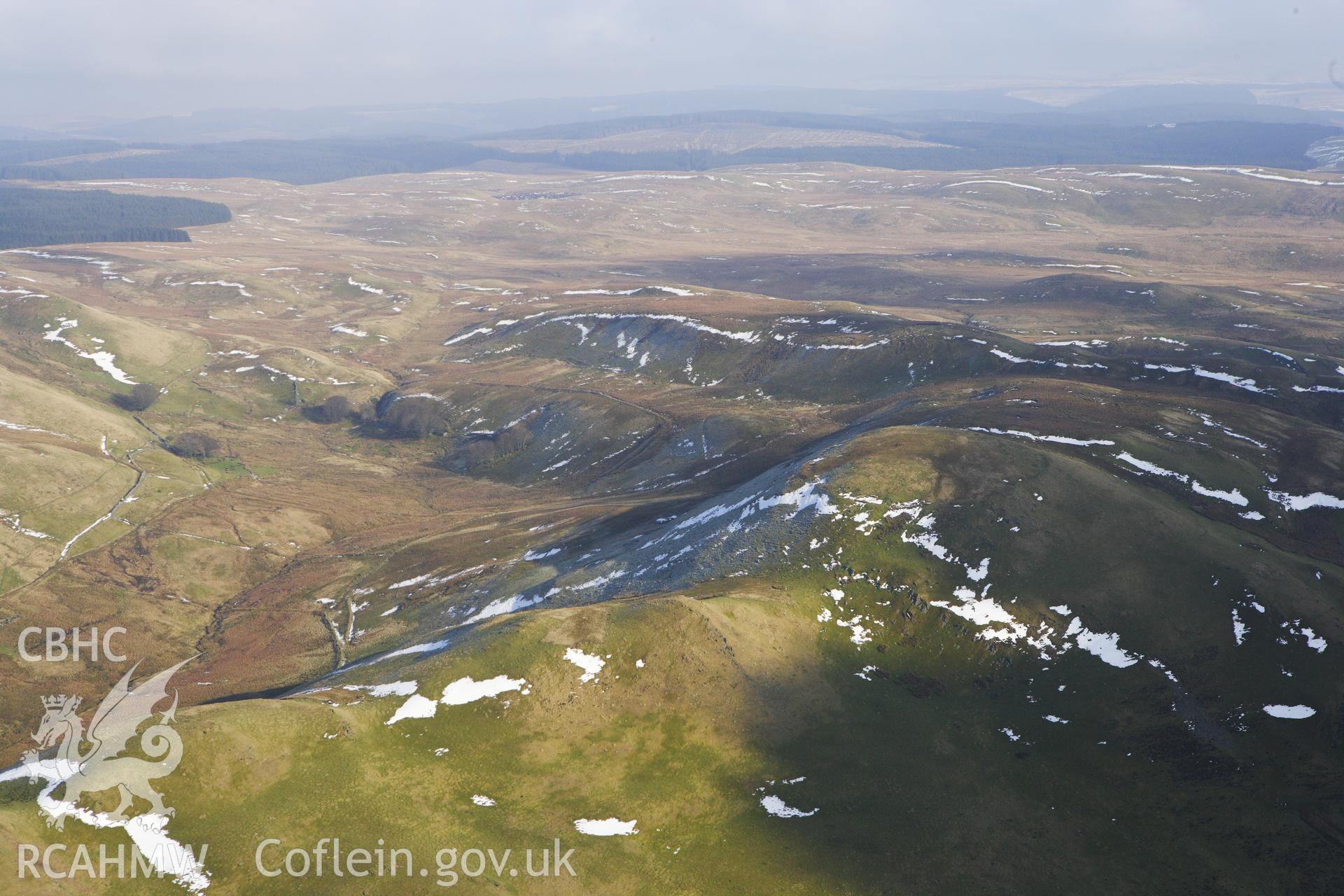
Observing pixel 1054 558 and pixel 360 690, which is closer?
pixel 360 690

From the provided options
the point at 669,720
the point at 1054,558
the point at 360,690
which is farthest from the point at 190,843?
the point at 1054,558

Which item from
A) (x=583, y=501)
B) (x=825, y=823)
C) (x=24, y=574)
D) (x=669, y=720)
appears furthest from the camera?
(x=583, y=501)

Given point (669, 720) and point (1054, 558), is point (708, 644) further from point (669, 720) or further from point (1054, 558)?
point (1054, 558)

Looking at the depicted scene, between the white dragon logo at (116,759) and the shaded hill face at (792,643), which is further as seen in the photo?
the shaded hill face at (792,643)

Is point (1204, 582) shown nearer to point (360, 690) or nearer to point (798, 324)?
point (360, 690)

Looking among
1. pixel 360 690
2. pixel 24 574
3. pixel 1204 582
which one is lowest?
pixel 24 574

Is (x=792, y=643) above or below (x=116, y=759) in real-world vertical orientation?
below

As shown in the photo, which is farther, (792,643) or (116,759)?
(792,643)

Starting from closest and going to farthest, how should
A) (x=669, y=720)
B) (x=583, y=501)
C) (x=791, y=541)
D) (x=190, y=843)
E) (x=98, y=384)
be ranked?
(x=190, y=843) < (x=669, y=720) < (x=791, y=541) < (x=583, y=501) < (x=98, y=384)

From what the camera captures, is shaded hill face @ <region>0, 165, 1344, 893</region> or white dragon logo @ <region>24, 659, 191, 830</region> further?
shaded hill face @ <region>0, 165, 1344, 893</region>

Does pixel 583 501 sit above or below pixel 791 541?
below
